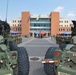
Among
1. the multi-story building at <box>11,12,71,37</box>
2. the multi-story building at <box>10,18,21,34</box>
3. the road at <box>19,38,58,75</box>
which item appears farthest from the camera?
the multi-story building at <box>10,18,21,34</box>

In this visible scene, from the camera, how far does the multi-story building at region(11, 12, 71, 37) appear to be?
11769 cm

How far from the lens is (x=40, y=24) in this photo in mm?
121812

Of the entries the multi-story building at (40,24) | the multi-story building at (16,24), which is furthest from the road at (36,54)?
the multi-story building at (16,24)

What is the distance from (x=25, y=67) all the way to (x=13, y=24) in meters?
122

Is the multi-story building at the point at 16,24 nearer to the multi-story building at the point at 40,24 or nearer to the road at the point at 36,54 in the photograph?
the multi-story building at the point at 40,24

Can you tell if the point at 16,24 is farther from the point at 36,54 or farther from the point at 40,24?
the point at 36,54

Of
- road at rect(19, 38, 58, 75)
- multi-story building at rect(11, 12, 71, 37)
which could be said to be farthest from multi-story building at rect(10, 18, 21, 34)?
road at rect(19, 38, 58, 75)

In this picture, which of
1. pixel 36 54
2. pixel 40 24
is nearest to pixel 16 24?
pixel 40 24

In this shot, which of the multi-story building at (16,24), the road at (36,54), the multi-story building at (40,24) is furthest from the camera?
the multi-story building at (16,24)

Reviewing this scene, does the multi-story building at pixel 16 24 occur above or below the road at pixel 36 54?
above

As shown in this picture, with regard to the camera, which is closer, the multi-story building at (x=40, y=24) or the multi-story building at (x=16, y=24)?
the multi-story building at (x=40, y=24)

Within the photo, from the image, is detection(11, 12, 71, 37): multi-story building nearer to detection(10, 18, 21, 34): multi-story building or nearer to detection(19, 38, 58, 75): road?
detection(10, 18, 21, 34): multi-story building

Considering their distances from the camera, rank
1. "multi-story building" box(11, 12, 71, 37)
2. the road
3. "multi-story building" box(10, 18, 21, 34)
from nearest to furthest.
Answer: the road < "multi-story building" box(11, 12, 71, 37) < "multi-story building" box(10, 18, 21, 34)

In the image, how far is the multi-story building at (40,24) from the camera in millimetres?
117688
